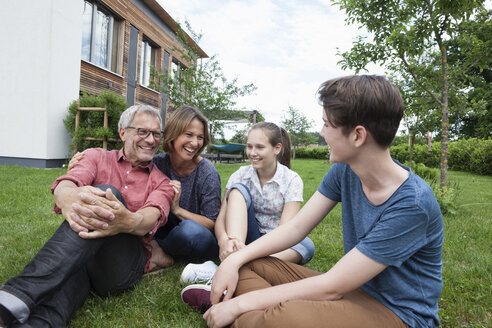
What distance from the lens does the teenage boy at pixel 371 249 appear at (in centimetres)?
119

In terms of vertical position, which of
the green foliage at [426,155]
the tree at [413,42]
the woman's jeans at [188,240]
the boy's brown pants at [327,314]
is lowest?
the woman's jeans at [188,240]

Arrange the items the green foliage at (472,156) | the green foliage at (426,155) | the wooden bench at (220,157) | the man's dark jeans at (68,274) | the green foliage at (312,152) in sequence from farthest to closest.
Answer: the green foliage at (312,152)
the green foliage at (426,155)
the wooden bench at (220,157)
the green foliage at (472,156)
the man's dark jeans at (68,274)

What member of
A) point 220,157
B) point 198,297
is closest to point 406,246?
point 198,297

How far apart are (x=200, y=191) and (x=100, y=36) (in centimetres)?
1005

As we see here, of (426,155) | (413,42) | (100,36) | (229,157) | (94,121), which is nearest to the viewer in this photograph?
(413,42)

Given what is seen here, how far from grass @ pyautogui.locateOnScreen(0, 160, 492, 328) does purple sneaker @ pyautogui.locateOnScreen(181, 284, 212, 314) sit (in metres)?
0.04

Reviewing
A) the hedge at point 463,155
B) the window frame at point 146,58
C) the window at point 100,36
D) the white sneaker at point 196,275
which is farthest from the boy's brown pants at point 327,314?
the window frame at point 146,58

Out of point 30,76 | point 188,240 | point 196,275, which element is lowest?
point 196,275

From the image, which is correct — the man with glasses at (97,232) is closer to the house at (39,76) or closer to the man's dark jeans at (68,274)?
the man's dark jeans at (68,274)

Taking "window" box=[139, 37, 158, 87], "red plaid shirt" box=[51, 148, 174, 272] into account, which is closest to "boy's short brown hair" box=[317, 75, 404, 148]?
"red plaid shirt" box=[51, 148, 174, 272]

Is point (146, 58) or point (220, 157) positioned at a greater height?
point (146, 58)

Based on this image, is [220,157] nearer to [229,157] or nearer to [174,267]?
[229,157]

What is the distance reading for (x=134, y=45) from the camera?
12219 mm

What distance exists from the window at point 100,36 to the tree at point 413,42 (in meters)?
8.16
